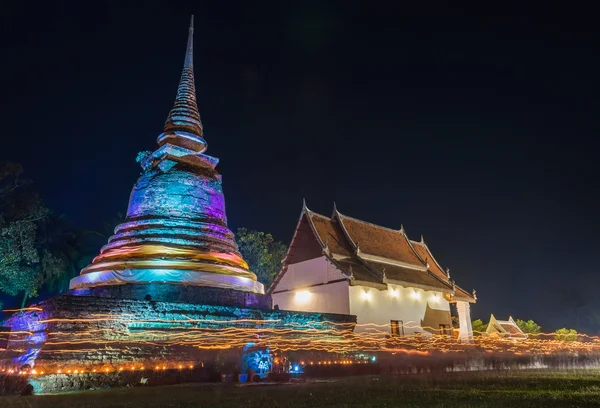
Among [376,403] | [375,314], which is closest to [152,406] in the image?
[376,403]

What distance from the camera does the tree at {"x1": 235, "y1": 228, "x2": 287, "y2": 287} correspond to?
29453mm

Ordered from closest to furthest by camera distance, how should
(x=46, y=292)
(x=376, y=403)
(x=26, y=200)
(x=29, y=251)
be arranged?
(x=376, y=403) < (x=29, y=251) < (x=26, y=200) < (x=46, y=292)

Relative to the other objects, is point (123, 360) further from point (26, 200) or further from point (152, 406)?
point (26, 200)

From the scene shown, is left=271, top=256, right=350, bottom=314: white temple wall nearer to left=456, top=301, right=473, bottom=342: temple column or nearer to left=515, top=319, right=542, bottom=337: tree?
left=456, top=301, right=473, bottom=342: temple column

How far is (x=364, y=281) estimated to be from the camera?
2047 cm

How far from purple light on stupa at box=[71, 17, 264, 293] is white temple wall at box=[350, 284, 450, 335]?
5387 mm

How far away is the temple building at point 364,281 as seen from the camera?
20.8 metres

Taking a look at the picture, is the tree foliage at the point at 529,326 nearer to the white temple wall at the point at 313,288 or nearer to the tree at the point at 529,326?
the tree at the point at 529,326

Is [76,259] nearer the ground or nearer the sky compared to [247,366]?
nearer the sky

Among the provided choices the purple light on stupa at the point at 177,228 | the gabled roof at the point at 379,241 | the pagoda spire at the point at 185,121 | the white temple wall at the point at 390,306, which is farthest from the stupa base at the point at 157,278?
the gabled roof at the point at 379,241

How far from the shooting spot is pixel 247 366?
11953 millimetres

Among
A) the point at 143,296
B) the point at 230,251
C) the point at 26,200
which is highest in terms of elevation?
the point at 26,200

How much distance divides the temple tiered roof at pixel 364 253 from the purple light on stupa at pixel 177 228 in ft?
19.1

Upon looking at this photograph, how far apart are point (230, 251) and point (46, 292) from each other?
1519 cm
